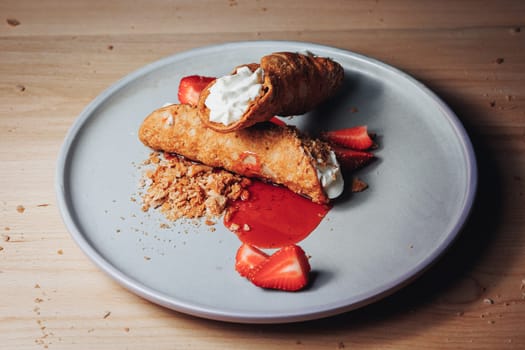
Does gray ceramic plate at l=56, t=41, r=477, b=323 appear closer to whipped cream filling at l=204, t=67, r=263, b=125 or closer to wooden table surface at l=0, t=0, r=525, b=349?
wooden table surface at l=0, t=0, r=525, b=349

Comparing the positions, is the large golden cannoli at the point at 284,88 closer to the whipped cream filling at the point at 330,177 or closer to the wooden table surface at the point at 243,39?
the whipped cream filling at the point at 330,177

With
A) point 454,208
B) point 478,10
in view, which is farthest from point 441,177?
point 478,10

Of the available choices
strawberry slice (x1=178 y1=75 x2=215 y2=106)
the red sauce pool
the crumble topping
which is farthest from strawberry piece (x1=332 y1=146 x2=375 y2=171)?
strawberry slice (x1=178 y1=75 x2=215 y2=106)

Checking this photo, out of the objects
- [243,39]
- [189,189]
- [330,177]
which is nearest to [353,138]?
[330,177]

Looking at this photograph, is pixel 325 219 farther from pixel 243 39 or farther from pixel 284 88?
pixel 243 39

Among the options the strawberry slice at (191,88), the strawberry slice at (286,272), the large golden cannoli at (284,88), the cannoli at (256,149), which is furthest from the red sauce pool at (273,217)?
the strawberry slice at (191,88)
